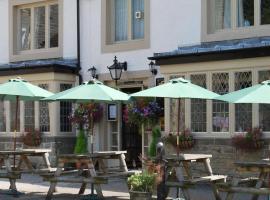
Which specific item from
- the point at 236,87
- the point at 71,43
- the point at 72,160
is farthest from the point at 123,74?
the point at 72,160

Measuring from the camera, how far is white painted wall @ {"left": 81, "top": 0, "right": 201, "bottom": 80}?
14570 mm

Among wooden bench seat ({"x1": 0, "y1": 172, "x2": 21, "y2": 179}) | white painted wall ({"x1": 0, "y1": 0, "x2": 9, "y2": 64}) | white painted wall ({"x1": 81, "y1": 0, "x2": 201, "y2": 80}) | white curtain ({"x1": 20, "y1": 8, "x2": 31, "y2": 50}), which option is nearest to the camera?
wooden bench seat ({"x1": 0, "y1": 172, "x2": 21, "y2": 179})

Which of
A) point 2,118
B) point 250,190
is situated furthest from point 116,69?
point 250,190

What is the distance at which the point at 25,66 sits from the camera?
17047mm

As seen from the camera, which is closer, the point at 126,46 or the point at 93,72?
the point at 126,46

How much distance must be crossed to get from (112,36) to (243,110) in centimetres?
487

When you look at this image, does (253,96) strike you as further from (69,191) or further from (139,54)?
(139,54)

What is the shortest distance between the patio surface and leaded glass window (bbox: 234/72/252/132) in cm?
154

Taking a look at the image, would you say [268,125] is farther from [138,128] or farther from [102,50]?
[102,50]

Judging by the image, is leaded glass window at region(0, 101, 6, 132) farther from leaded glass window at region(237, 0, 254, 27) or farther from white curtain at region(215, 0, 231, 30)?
leaded glass window at region(237, 0, 254, 27)

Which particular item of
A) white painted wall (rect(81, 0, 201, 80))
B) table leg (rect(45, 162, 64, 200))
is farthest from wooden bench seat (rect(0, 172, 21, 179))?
white painted wall (rect(81, 0, 201, 80))

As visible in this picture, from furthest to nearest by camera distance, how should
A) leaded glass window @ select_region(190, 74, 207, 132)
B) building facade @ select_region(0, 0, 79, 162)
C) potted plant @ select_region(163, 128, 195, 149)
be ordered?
building facade @ select_region(0, 0, 79, 162), leaded glass window @ select_region(190, 74, 207, 132), potted plant @ select_region(163, 128, 195, 149)

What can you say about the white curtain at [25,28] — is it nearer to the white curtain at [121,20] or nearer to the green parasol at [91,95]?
the white curtain at [121,20]

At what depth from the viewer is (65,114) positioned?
16.8 metres
